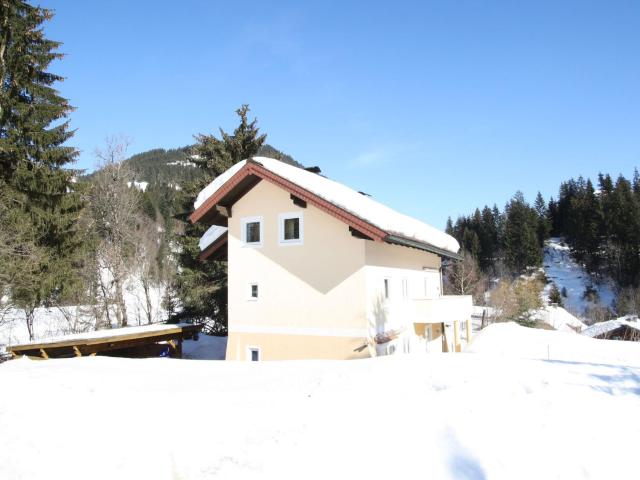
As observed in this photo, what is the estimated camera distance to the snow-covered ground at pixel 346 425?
4.31 metres

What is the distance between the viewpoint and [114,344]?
50.2 feet

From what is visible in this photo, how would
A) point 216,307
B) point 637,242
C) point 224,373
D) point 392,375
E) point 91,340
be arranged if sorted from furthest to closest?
point 637,242 → point 216,307 → point 91,340 → point 224,373 → point 392,375

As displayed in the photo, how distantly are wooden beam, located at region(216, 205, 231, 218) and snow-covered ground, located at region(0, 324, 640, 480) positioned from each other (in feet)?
32.1

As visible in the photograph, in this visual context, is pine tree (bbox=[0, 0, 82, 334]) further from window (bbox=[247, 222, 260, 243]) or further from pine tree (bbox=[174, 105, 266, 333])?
window (bbox=[247, 222, 260, 243])

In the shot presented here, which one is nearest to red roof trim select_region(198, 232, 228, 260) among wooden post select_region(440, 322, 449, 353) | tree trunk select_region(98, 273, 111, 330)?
tree trunk select_region(98, 273, 111, 330)

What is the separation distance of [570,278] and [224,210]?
7259 centimetres

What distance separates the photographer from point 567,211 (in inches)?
3253

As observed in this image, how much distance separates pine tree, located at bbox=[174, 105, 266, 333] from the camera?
25.2m

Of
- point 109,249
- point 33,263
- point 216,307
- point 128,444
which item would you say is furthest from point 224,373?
point 109,249

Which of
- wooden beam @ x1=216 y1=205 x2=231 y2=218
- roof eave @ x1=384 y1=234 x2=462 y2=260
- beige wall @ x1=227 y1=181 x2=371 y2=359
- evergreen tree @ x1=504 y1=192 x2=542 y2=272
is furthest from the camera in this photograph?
evergreen tree @ x1=504 y1=192 x2=542 y2=272

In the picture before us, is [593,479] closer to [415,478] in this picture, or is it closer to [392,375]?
[415,478]

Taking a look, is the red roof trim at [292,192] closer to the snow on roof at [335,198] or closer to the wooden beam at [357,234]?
the snow on roof at [335,198]

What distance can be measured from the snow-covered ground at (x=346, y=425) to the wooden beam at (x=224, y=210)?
385 inches

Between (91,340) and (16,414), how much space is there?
30.9 feet
